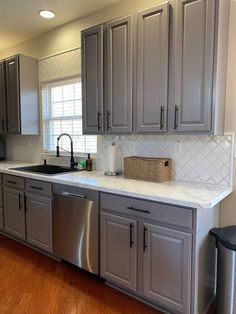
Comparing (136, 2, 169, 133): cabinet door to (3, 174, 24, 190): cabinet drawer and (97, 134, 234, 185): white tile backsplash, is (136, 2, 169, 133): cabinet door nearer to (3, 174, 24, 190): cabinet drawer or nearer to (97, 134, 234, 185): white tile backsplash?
(97, 134, 234, 185): white tile backsplash

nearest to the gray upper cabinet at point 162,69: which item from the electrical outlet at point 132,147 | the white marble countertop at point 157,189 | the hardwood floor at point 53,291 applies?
the electrical outlet at point 132,147

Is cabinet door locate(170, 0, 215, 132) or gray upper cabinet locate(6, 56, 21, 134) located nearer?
cabinet door locate(170, 0, 215, 132)

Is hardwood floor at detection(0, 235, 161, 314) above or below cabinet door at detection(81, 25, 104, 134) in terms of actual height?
below

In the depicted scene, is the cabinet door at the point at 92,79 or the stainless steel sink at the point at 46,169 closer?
the cabinet door at the point at 92,79

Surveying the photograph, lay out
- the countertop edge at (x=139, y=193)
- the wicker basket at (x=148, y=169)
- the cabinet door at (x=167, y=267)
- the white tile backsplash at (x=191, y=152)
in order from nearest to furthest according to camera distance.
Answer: the countertop edge at (x=139, y=193), the cabinet door at (x=167, y=267), the white tile backsplash at (x=191, y=152), the wicker basket at (x=148, y=169)

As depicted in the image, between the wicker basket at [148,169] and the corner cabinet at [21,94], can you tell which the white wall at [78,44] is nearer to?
the corner cabinet at [21,94]

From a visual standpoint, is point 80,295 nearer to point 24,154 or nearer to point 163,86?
point 163,86

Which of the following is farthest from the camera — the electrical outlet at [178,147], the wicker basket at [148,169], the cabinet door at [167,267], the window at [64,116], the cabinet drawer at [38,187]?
the window at [64,116]

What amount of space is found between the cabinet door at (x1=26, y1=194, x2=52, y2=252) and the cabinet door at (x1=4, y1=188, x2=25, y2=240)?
117mm

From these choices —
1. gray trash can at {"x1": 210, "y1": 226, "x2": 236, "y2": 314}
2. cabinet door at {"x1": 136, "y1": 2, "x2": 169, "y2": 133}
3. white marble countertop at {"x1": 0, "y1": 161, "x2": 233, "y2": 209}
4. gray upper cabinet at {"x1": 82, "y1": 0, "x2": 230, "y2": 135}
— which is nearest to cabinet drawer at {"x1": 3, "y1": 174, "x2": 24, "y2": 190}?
white marble countertop at {"x1": 0, "y1": 161, "x2": 233, "y2": 209}

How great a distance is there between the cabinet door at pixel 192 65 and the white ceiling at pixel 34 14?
44.9 inches

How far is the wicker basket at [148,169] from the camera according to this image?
2262 mm

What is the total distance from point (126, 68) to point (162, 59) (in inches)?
14.5

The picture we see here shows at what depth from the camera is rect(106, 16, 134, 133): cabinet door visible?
89.0 inches
